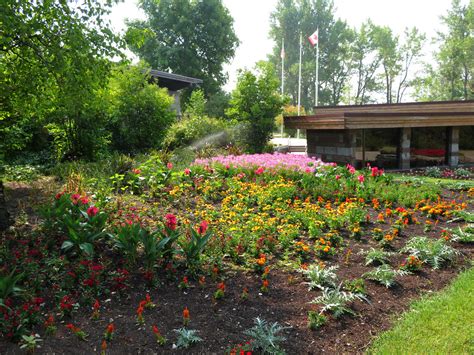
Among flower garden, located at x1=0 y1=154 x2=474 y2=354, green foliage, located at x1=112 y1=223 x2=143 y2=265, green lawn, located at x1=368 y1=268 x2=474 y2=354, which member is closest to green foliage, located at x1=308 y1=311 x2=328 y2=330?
flower garden, located at x1=0 y1=154 x2=474 y2=354

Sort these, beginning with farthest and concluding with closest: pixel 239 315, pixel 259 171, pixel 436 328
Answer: pixel 259 171, pixel 239 315, pixel 436 328

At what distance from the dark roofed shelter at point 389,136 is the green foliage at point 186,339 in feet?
36.4

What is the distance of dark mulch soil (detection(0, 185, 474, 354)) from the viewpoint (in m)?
3.33

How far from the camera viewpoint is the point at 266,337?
3320 mm

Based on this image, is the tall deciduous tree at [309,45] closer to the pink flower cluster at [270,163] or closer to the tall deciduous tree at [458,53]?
the tall deciduous tree at [458,53]

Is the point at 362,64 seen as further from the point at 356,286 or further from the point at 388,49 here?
the point at 356,286

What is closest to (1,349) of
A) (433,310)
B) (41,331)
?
(41,331)

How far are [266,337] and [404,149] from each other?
1348 centimetres

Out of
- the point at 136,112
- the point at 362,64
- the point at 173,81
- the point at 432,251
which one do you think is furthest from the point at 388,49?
the point at 432,251

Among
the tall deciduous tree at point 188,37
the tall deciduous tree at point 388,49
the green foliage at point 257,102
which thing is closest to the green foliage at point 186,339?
the green foliage at point 257,102

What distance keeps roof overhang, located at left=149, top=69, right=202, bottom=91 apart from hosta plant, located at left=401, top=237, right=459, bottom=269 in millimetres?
17569

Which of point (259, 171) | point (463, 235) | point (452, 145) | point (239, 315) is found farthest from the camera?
point (452, 145)

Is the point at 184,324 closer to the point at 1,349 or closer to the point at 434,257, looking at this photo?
the point at 1,349

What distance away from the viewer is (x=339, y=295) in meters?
4.13
